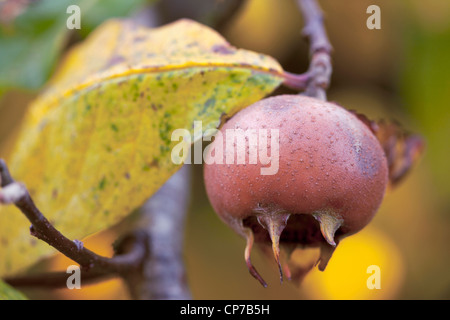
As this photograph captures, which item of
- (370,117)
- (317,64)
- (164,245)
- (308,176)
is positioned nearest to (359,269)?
(370,117)

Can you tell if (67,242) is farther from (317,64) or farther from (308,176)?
(317,64)

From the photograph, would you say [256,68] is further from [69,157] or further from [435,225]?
[435,225]

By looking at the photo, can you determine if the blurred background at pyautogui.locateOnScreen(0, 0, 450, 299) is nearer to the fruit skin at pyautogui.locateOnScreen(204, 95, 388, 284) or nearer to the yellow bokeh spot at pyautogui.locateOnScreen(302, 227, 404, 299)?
the yellow bokeh spot at pyautogui.locateOnScreen(302, 227, 404, 299)

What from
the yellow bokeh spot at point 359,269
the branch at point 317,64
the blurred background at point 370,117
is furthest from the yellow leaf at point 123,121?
the yellow bokeh spot at point 359,269

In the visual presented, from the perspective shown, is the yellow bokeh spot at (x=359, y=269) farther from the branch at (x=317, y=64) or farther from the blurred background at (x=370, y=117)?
the branch at (x=317, y=64)

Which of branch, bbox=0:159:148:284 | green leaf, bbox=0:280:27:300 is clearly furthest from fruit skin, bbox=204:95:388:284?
green leaf, bbox=0:280:27:300
